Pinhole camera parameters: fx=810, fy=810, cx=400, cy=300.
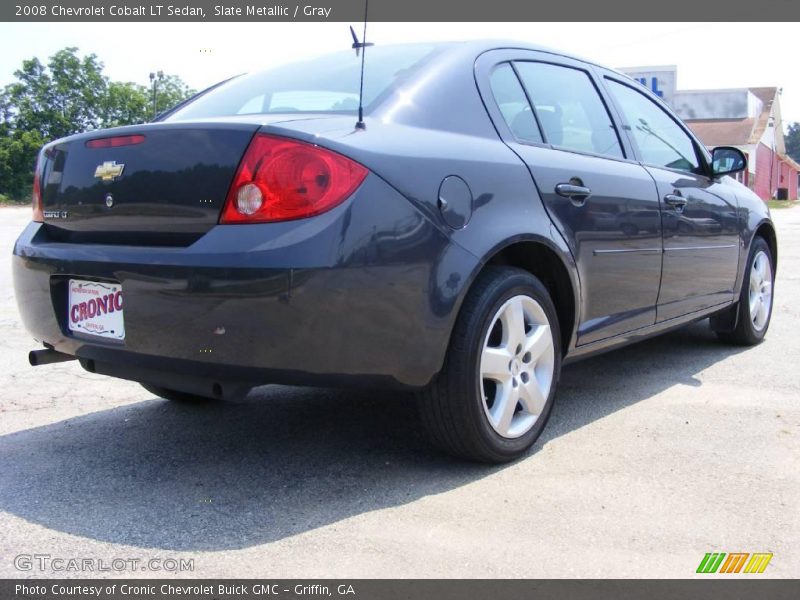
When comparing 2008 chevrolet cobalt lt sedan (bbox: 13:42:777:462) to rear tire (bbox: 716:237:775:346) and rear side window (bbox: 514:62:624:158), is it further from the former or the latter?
rear tire (bbox: 716:237:775:346)

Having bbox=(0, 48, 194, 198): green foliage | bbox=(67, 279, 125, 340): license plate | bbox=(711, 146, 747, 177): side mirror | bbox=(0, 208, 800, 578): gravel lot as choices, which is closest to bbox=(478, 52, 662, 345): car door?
bbox=(0, 208, 800, 578): gravel lot

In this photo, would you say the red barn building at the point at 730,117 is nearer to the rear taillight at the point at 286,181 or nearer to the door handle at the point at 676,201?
the door handle at the point at 676,201

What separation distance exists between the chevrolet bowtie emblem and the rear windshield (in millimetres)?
477

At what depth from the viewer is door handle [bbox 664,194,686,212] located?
398cm

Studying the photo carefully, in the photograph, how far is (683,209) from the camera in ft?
13.5

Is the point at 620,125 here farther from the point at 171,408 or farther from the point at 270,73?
the point at 171,408

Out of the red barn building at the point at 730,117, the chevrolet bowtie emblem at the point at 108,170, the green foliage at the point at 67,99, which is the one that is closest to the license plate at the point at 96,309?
the chevrolet bowtie emblem at the point at 108,170

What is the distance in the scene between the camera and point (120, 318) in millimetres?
2613

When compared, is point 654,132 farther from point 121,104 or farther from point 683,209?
point 121,104

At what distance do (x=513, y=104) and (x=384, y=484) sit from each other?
1.58 meters

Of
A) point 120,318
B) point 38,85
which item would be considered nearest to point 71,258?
point 120,318

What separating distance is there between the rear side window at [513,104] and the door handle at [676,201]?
1.00 metres

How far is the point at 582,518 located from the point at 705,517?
0.38 m

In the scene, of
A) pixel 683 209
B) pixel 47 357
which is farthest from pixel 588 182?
pixel 47 357
